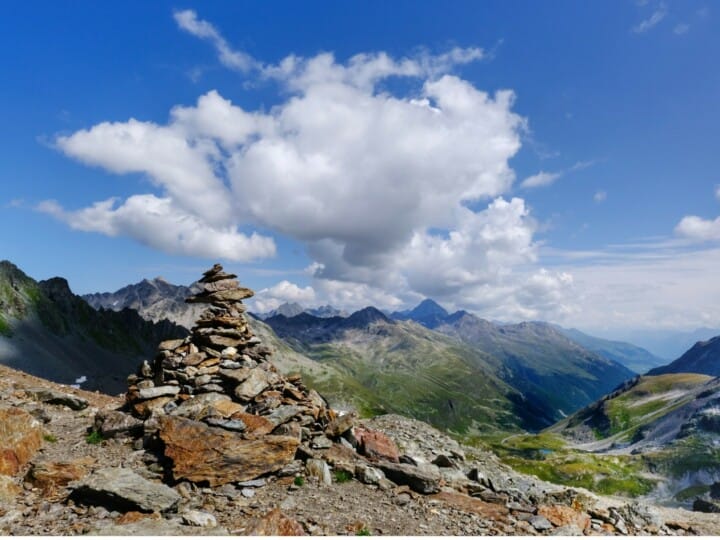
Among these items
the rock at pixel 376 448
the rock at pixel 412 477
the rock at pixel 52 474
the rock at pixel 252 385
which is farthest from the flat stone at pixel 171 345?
the rock at pixel 412 477

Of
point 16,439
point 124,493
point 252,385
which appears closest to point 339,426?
point 252,385

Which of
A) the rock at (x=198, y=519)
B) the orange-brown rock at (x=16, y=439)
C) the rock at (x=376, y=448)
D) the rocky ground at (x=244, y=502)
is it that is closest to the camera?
the rock at (x=198, y=519)

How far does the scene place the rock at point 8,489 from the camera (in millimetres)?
17172

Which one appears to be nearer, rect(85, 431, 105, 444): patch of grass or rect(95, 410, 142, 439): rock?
rect(85, 431, 105, 444): patch of grass

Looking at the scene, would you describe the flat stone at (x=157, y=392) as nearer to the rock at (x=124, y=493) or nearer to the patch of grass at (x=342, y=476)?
the rock at (x=124, y=493)

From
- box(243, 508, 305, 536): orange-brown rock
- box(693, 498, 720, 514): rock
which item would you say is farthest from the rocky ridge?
box(693, 498, 720, 514): rock

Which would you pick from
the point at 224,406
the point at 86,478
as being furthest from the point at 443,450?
the point at 86,478

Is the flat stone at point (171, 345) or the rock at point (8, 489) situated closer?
the rock at point (8, 489)

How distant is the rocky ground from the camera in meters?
15.9

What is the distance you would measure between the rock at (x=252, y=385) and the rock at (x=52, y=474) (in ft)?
28.0

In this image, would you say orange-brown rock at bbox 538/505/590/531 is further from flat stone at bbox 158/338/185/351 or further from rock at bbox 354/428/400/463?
flat stone at bbox 158/338/185/351

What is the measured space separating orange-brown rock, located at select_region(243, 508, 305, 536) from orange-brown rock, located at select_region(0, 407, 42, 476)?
1203 centimetres

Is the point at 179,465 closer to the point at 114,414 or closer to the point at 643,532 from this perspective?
the point at 114,414

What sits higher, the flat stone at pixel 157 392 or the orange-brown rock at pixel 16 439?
the flat stone at pixel 157 392
